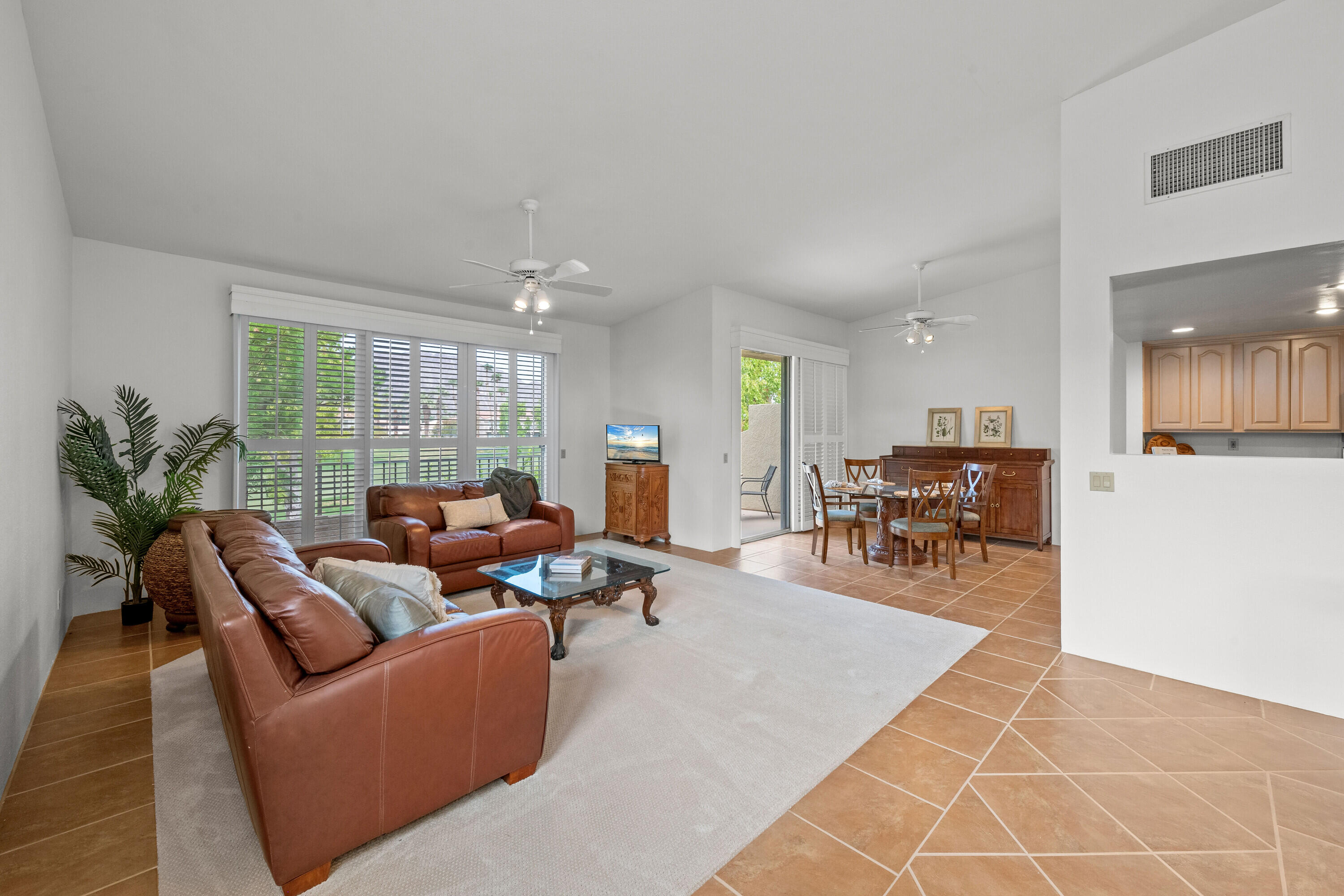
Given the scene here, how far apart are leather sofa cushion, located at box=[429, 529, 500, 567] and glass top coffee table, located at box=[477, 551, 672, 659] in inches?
27.1

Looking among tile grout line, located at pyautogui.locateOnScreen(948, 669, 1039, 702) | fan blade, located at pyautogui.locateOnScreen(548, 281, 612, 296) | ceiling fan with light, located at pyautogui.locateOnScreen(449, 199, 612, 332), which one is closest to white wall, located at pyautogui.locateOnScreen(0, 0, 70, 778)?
ceiling fan with light, located at pyautogui.locateOnScreen(449, 199, 612, 332)

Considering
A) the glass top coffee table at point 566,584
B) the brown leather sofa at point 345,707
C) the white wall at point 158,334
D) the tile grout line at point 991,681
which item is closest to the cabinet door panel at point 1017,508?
the tile grout line at point 991,681

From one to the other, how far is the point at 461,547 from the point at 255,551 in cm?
225

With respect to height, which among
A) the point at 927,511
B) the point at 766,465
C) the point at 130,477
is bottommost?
the point at 927,511

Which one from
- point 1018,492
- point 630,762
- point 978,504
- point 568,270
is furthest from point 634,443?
point 630,762

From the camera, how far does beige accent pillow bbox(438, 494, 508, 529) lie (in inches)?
187

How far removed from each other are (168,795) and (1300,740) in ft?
14.2

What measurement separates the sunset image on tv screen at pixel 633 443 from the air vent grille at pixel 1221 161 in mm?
4527

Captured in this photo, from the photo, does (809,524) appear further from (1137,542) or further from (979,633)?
(1137,542)

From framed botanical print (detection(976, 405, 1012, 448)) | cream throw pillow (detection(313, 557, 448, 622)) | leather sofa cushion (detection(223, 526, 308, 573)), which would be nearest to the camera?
leather sofa cushion (detection(223, 526, 308, 573))

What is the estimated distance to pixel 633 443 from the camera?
643 cm

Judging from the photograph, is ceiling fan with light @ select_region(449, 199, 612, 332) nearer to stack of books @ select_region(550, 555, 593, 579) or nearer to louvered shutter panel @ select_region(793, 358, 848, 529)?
stack of books @ select_region(550, 555, 593, 579)

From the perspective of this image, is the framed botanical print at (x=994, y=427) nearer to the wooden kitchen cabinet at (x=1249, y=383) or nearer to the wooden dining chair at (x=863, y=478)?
the wooden dining chair at (x=863, y=478)

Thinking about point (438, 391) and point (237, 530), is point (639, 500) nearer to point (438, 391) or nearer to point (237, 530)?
point (438, 391)
